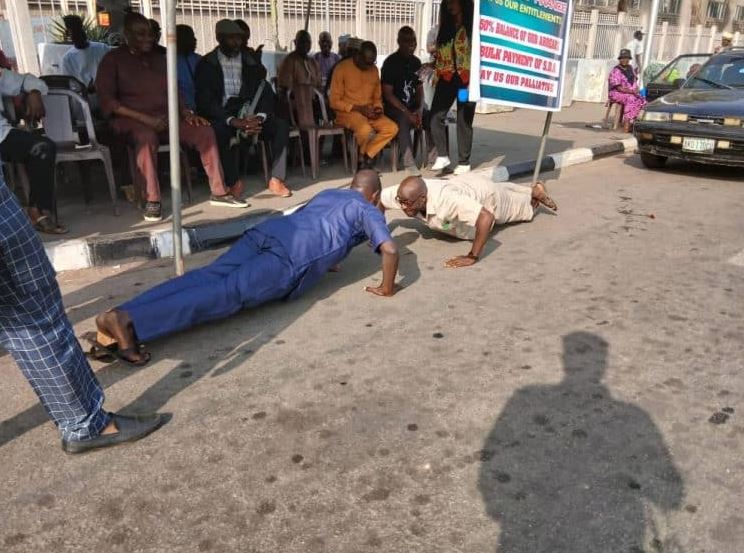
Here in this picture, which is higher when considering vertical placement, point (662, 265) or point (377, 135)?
point (377, 135)

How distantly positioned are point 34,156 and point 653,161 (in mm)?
7106

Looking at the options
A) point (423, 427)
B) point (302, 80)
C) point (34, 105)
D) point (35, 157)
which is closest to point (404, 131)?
point (302, 80)

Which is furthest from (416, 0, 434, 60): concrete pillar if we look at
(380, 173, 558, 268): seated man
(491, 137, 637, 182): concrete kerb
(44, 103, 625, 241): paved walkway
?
(380, 173, 558, 268): seated man

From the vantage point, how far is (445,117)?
7.29 metres

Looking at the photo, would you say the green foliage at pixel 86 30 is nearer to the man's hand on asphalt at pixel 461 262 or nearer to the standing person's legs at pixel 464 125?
the standing person's legs at pixel 464 125

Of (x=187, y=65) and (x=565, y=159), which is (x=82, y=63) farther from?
(x=565, y=159)

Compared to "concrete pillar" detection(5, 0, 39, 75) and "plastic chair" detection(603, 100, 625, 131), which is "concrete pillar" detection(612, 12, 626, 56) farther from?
"concrete pillar" detection(5, 0, 39, 75)

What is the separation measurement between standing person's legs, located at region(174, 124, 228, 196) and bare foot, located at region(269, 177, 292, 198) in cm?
70

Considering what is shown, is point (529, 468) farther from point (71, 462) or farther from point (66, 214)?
point (66, 214)

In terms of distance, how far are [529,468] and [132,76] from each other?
186 inches

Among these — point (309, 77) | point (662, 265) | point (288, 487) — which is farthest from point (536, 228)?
point (288, 487)

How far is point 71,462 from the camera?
2.40 m

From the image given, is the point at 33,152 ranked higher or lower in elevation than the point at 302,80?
lower

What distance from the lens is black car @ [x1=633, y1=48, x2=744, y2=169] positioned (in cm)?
712
